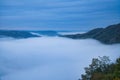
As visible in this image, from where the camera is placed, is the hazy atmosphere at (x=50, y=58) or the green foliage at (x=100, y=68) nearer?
the green foliage at (x=100, y=68)

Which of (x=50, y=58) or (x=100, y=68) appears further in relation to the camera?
(x=50, y=58)

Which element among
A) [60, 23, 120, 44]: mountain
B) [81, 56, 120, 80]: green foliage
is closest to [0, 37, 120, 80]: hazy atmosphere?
[60, 23, 120, 44]: mountain

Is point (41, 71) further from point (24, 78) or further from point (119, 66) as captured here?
point (119, 66)

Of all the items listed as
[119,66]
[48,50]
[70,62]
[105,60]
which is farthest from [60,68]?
[119,66]

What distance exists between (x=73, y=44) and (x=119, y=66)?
868 centimetres

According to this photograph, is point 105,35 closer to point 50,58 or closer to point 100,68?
point 50,58

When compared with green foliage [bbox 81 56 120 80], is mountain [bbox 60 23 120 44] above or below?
above

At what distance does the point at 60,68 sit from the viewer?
2000 centimetres

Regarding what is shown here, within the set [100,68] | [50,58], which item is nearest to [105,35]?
[50,58]

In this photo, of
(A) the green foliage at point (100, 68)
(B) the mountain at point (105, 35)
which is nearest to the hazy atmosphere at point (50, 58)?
(B) the mountain at point (105, 35)

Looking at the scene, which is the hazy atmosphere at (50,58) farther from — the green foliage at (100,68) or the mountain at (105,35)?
the green foliage at (100,68)

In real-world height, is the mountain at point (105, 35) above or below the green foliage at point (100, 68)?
above

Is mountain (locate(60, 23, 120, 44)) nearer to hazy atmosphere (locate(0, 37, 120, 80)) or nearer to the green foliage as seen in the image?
hazy atmosphere (locate(0, 37, 120, 80))

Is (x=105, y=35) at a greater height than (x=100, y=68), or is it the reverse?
(x=105, y=35)
